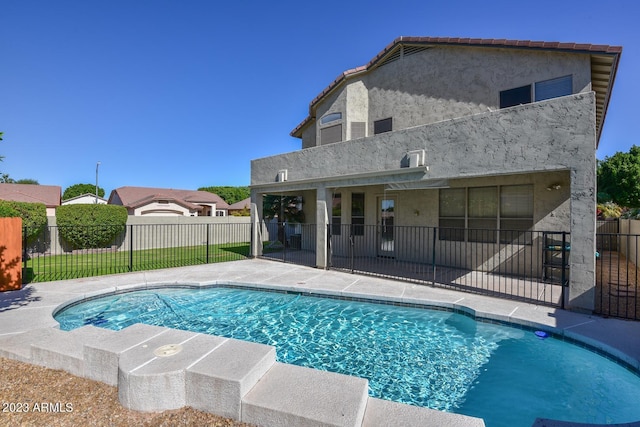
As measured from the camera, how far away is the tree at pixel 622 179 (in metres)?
29.0

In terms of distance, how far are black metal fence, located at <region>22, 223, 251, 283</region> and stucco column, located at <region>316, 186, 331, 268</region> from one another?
530cm

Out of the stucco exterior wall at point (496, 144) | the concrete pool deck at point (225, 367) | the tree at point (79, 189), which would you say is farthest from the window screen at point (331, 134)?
the tree at point (79, 189)

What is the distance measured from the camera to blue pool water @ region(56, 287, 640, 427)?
167 inches

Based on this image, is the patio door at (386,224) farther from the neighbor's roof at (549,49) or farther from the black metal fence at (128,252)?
the black metal fence at (128,252)

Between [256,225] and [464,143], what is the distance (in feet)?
34.9

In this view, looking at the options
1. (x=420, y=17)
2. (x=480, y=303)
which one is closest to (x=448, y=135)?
(x=480, y=303)

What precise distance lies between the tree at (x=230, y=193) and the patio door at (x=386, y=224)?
58.0 meters

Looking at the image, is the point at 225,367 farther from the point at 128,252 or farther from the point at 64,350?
the point at 128,252

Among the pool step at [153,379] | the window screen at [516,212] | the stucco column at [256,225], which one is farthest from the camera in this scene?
the stucco column at [256,225]

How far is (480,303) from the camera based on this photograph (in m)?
7.59

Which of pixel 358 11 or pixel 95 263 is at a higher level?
pixel 358 11

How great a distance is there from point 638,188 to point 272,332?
39.5 metres

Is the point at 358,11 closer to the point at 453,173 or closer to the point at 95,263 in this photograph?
the point at 453,173

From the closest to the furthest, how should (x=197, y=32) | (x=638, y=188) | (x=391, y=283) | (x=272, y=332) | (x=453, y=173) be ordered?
1. (x=272, y=332)
2. (x=453, y=173)
3. (x=391, y=283)
4. (x=197, y=32)
5. (x=638, y=188)
